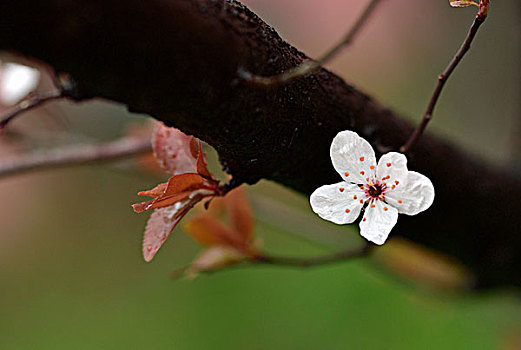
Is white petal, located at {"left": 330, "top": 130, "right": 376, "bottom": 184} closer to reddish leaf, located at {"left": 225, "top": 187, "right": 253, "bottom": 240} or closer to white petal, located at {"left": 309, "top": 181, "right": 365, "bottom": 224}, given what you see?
white petal, located at {"left": 309, "top": 181, "right": 365, "bottom": 224}

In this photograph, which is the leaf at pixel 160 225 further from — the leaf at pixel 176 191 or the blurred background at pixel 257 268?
the blurred background at pixel 257 268

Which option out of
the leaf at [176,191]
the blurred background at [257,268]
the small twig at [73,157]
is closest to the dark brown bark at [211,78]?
the leaf at [176,191]

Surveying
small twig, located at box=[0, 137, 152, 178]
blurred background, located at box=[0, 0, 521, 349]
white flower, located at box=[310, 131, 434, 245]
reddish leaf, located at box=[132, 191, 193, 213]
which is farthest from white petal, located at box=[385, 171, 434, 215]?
blurred background, located at box=[0, 0, 521, 349]

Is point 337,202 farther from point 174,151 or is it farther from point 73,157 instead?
point 73,157

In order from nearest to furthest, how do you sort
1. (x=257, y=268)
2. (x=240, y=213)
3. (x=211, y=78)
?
(x=211, y=78) → (x=240, y=213) → (x=257, y=268)

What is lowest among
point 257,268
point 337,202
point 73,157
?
point 257,268

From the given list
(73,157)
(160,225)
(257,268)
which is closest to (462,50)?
(160,225)

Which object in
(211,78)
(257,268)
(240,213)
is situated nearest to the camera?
(211,78)
